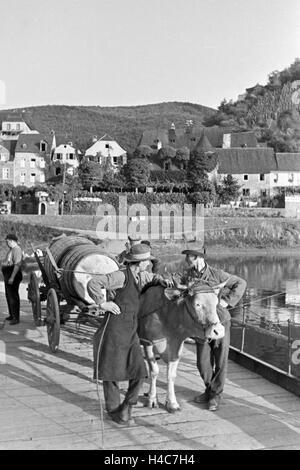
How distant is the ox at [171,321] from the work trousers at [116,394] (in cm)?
51

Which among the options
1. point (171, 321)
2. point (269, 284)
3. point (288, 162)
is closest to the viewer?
point (171, 321)

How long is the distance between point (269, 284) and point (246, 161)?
46.9m

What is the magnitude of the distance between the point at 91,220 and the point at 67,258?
53.0 m

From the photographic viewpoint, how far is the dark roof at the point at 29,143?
85.0m

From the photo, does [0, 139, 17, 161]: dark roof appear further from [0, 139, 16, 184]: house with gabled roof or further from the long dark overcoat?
the long dark overcoat

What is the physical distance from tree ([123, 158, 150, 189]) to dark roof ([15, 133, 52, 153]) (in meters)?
13.6

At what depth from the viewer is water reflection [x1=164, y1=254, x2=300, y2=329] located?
898 inches

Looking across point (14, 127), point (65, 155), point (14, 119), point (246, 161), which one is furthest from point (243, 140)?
point (14, 119)

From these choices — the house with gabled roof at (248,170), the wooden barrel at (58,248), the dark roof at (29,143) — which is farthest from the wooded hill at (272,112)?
the wooden barrel at (58,248)

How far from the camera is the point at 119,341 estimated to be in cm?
674

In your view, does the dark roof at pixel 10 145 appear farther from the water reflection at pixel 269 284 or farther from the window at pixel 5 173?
the water reflection at pixel 269 284

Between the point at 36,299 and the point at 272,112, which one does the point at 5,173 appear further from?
the point at 272,112

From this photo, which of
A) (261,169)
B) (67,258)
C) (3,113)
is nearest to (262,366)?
(67,258)
